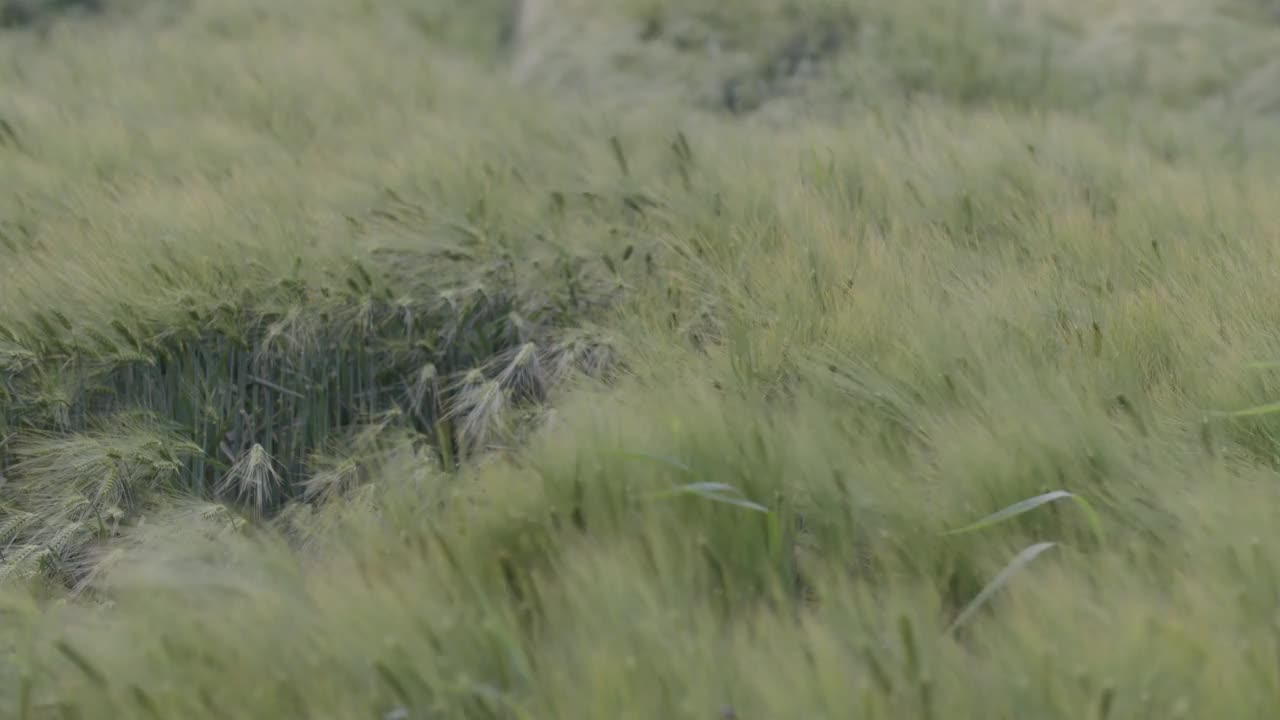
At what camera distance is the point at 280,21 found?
14.3 ft

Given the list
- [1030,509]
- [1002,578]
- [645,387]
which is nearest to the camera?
[1002,578]

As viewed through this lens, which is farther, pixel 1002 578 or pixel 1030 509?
pixel 1030 509

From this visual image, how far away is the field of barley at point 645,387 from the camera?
42.4 inches

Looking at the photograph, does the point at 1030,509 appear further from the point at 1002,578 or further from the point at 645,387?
the point at 645,387

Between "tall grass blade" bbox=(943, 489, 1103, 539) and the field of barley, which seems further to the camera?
"tall grass blade" bbox=(943, 489, 1103, 539)

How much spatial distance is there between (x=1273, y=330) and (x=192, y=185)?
210cm

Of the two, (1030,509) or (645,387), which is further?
(645,387)

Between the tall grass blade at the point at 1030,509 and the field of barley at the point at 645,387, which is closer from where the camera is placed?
the field of barley at the point at 645,387

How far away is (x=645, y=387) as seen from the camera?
1.73 metres

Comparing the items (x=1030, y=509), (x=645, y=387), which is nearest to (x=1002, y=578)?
(x=1030, y=509)

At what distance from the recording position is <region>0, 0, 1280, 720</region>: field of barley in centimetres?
108

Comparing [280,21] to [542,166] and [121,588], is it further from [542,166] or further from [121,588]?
[121,588]

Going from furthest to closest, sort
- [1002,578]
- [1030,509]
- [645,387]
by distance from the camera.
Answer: [645,387] < [1030,509] < [1002,578]

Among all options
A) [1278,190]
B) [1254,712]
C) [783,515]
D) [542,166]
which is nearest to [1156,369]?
[783,515]
